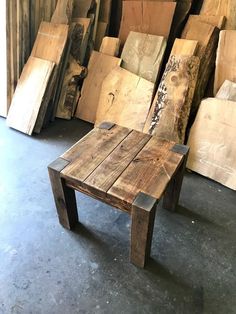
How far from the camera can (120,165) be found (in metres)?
1.28

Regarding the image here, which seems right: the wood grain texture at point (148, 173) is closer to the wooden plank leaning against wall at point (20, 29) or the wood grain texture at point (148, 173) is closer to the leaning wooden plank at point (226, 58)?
the leaning wooden plank at point (226, 58)

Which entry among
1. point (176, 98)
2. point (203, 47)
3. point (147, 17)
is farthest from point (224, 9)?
point (176, 98)

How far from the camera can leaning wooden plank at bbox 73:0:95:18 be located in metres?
2.38

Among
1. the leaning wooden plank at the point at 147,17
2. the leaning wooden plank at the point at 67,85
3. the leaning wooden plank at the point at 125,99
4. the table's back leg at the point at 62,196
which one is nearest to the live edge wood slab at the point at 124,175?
the table's back leg at the point at 62,196

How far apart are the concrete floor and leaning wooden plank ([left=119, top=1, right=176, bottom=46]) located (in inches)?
50.6

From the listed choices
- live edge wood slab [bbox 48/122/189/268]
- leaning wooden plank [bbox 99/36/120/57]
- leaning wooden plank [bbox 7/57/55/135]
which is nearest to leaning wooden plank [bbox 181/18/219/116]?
leaning wooden plank [bbox 99/36/120/57]

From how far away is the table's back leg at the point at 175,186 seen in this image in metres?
1.39

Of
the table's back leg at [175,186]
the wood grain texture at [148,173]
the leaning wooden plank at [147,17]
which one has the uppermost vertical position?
the leaning wooden plank at [147,17]

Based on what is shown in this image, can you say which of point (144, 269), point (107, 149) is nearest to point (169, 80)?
point (107, 149)

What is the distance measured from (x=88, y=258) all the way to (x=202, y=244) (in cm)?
61

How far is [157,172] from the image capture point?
123 cm

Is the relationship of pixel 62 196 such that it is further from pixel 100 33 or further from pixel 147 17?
A: pixel 100 33

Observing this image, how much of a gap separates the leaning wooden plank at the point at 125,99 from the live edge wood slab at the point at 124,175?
2.02 ft

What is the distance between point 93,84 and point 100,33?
547 mm
